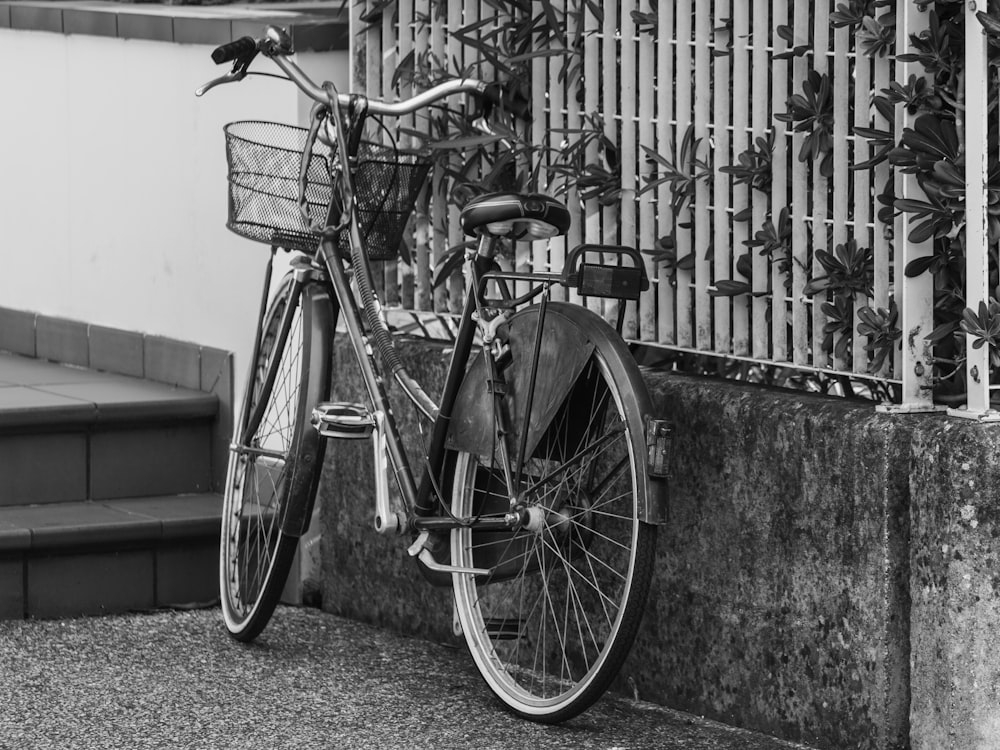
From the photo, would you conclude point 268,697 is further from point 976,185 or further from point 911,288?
point 976,185

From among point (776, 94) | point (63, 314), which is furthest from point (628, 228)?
point (63, 314)

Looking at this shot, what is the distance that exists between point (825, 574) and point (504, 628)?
0.88 meters

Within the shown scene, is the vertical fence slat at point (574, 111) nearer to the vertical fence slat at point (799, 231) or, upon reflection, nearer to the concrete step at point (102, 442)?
the vertical fence slat at point (799, 231)

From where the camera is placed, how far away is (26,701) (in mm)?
4270

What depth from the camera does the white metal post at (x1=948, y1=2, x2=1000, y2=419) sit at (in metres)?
3.50

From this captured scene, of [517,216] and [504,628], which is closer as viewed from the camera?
[517,216]

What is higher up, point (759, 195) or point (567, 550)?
point (759, 195)

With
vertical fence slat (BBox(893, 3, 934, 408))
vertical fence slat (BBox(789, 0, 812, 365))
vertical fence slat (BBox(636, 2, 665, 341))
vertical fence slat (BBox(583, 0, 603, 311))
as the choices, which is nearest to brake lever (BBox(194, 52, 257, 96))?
vertical fence slat (BBox(583, 0, 603, 311))

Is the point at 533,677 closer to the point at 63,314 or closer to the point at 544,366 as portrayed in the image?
the point at 544,366

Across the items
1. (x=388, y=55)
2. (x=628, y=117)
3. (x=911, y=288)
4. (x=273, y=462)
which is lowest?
(x=273, y=462)

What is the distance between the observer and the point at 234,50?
14.2 feet

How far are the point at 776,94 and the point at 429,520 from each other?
4.17 ft

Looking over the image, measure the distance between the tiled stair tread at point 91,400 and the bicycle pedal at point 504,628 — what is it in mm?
1559

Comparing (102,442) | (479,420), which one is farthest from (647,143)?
(102,442)
